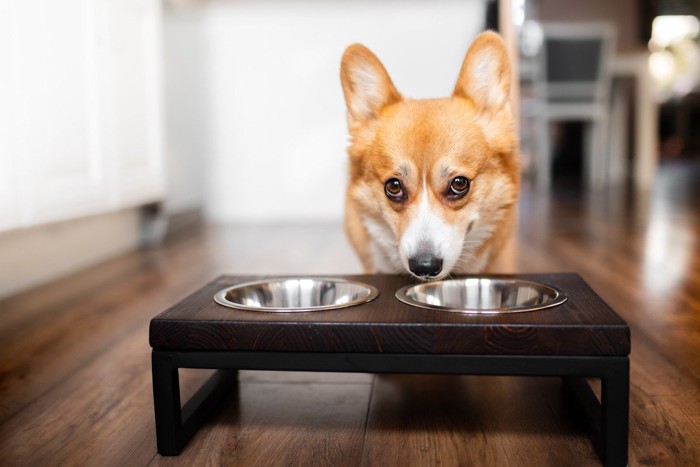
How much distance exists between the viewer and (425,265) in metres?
1.15

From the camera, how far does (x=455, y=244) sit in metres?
1.20

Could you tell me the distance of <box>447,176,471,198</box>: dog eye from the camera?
1.30m

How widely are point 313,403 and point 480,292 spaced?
0.36m

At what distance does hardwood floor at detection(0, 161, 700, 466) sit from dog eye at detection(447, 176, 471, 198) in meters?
0.36

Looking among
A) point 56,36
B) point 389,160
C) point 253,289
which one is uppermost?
point 56,36

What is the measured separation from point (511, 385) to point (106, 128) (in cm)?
191

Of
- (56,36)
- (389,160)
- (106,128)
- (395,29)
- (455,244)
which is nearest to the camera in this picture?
(455,244)

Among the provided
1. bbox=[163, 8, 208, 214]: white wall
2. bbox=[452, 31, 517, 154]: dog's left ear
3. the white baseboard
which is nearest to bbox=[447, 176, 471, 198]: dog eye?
bbox=[452, 31, 517, 154]: dog's left ear

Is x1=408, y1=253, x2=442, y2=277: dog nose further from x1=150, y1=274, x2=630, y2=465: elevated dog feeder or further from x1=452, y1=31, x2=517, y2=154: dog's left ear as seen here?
x1=452, y1=31, x2=517, y2=154: dog's left ear

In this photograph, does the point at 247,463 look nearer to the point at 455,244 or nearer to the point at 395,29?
the point at 455,244

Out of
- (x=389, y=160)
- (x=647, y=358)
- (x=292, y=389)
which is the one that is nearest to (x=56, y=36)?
(x=389, y=160)

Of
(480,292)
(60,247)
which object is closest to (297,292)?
(480,292)

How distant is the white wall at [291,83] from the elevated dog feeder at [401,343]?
2938 mm

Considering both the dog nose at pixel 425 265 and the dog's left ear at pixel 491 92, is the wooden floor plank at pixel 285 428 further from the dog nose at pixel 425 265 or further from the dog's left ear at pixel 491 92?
the dog's left ear at pixel 491 92
